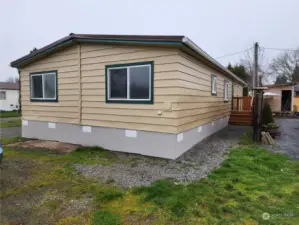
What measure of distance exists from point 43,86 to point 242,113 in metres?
10.4

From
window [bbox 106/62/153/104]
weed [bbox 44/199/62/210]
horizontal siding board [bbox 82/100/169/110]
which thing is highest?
window [bbox 106/62/153/104]

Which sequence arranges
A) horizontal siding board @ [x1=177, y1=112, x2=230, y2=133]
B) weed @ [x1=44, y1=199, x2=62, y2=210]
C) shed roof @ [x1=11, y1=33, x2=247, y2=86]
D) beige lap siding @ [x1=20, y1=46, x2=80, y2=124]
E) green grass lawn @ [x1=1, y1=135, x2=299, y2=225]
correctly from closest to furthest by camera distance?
green grass lawn @ [x1=1, y1=135, x2=299, y2=225] → weed @ [x1=44, y1=199, x2=62, y2=210] → shed roof @ [x1=11, y1=33, x2=247, y2=86] → horizontal siding board @ [x1=177, y1=112, x2=230, y2=133] → beige lap siding @ [x1=20, y1=46, x2=80, y2=124]

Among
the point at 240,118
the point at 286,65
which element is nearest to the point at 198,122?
the point at 240,118

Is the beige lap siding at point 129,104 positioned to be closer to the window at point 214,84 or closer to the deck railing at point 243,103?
the window at point 214,84

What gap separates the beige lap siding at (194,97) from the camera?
5.48 meters

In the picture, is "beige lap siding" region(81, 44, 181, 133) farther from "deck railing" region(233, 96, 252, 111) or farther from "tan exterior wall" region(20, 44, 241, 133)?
"deck railing" region(233, 96, 252, 111)

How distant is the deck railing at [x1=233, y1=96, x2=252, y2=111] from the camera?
1312 cm

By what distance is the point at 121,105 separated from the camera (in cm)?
603

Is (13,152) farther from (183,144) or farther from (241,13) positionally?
(241,13)

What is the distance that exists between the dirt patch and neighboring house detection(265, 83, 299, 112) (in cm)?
1897

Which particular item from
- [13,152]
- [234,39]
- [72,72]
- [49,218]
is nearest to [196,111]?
[72,72]

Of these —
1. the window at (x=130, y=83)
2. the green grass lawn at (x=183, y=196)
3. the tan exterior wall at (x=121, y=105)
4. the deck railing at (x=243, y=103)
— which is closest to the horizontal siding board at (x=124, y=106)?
the tan exterior wall at (x=121, y=105)

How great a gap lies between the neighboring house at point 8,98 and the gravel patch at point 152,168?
2660cm

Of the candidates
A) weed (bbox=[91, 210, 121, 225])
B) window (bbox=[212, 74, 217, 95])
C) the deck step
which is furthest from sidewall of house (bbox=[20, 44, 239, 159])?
the deck step
